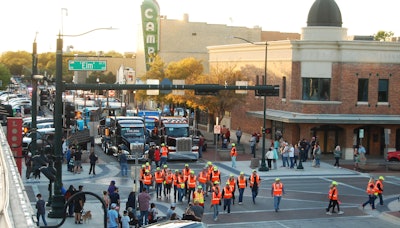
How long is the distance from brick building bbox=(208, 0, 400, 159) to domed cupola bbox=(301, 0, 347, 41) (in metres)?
0.07

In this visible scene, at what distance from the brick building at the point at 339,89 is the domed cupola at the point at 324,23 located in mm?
74

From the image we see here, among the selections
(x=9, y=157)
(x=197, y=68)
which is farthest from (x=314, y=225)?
(x=197, y=68)

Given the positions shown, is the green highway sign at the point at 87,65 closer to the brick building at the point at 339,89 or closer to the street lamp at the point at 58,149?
the street lamp at the point at 58,149

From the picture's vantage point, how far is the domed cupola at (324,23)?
45844mm

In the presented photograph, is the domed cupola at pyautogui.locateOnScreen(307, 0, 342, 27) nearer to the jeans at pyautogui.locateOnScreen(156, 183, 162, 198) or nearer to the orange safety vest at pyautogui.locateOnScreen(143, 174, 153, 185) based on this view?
the jeans at pyautogui.locateOnScreen(156, 183, 162, 198)

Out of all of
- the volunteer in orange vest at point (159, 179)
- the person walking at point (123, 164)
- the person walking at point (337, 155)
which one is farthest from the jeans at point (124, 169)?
the person walking at point (337, 155)

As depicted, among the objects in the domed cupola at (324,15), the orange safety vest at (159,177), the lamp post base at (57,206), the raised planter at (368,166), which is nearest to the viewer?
the lamp post base at (57,206)

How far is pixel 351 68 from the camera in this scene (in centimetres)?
4419

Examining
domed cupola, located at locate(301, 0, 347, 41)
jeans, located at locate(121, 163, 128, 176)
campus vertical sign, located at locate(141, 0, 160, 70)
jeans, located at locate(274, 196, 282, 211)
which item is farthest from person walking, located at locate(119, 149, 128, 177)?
campus vertical sign, located at locate(141, 0, 160, 70)

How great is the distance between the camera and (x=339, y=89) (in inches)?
1743

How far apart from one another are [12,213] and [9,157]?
692cm

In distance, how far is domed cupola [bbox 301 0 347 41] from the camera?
150 ft

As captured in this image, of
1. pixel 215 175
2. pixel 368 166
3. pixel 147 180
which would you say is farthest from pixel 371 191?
pixel 368 166

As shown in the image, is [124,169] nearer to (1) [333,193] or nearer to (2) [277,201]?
(2) [277,201]
